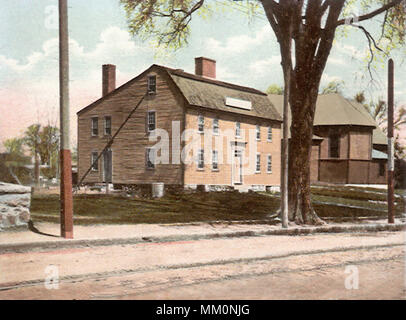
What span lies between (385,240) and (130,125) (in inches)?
764

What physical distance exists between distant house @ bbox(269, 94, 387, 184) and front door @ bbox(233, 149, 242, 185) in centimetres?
1224

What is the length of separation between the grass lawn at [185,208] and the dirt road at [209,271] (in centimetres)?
540

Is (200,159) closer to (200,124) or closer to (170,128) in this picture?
(200,124)

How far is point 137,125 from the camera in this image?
30.2 m

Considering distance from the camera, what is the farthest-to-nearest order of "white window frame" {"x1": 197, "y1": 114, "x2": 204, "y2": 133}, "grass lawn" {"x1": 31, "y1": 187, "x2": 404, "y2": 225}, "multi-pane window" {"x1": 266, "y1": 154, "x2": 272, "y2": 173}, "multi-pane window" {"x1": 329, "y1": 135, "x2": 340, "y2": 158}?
"multi-pane window" {"x1": 329, "y1": 135, "x2": 340, "y2": 158} → "multi-pane window" {"x1": 266, "y1": 154, "x2": 272, "y2": 173} → "white window frame" {"x1": 197, "y1": 114, "x2": 204, "y2": 133} → "grass lawn" {"x1": 31, "y1": 187, "x2": 404, "y2": 225}

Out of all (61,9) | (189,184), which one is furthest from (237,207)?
(61,9)

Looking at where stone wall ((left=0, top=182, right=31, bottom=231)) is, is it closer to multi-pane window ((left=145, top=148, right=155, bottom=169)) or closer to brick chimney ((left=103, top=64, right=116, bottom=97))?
multi-pane window ((left=145, top=148, right=155, bottom=169))

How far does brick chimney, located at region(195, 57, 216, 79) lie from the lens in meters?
31.6

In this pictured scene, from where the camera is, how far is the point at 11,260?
922 centimetres

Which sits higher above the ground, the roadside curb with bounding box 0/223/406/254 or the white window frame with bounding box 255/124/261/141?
the white window frame with bounding box 255/124/261/141

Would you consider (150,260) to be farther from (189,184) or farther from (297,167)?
(189,184)

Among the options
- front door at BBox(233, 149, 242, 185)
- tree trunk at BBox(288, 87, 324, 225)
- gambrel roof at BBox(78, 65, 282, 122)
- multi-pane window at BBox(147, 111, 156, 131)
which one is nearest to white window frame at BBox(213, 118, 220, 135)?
gambrel roof at BBox(78, 65, 282, 122)

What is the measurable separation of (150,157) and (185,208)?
8.37 m
